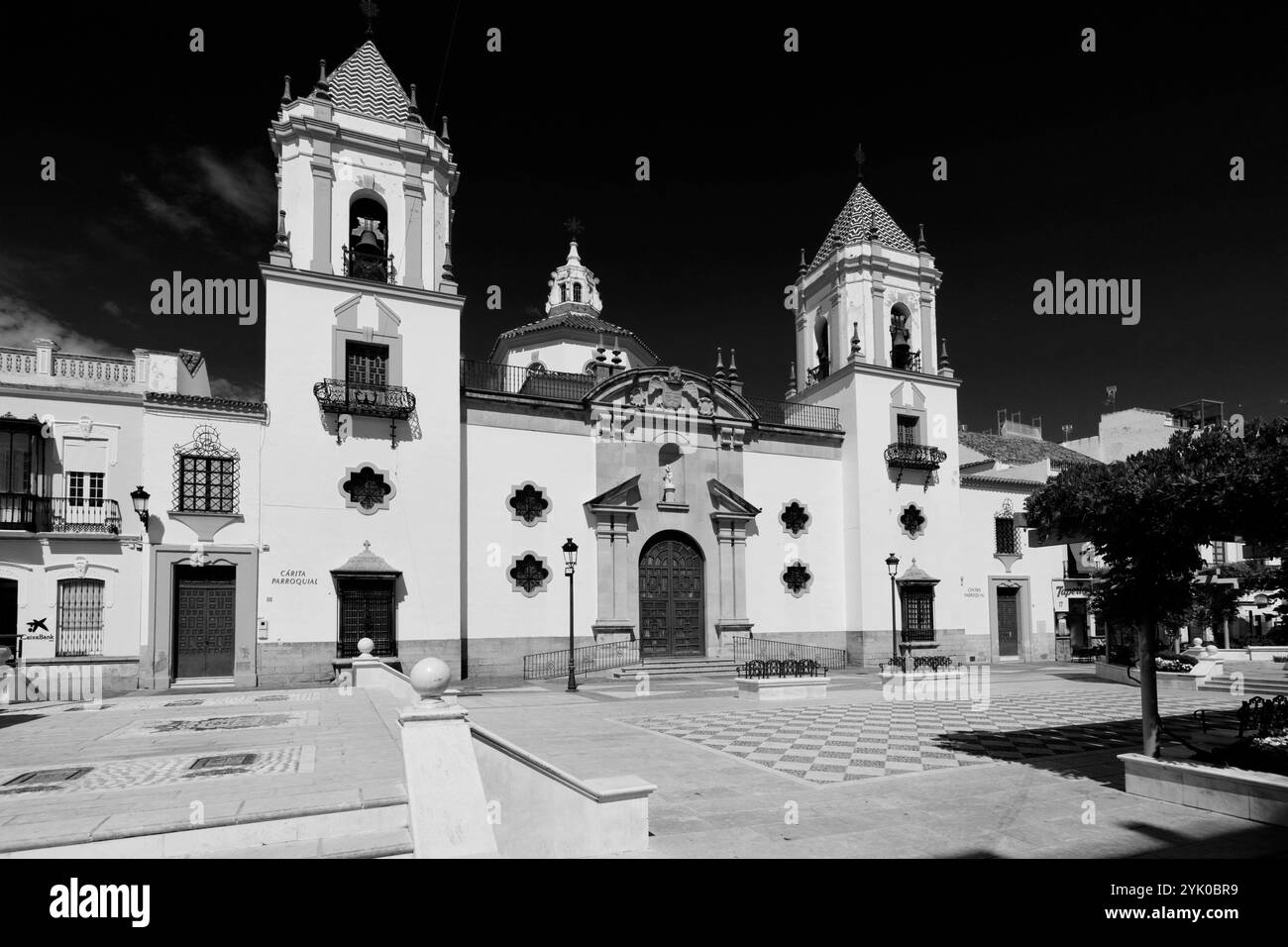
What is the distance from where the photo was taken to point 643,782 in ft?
21.7

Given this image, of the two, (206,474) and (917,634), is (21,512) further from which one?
(917,634)

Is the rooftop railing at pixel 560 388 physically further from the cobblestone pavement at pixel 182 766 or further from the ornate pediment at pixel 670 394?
the cobblestone pavement at pixel 182 766

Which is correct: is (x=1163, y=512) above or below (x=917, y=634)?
above

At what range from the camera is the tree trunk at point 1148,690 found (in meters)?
8.70

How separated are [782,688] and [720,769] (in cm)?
846


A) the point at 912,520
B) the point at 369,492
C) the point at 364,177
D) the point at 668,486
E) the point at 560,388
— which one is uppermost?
the point at 364,177

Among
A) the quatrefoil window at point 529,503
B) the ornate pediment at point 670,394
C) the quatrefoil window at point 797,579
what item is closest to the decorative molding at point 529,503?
the quatrefoil window at point 529,503

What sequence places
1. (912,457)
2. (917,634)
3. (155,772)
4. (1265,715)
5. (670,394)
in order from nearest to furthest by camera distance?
(155,772) → (1265,715) → (670,394) → (917,634) → (912,457)

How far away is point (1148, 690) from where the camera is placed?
8.84 metres

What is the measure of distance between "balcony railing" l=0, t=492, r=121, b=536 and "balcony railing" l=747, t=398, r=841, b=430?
2002 centimetres

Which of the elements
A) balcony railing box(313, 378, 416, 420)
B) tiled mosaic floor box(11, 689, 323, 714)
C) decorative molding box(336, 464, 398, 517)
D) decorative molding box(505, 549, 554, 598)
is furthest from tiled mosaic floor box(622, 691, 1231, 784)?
balcony railing box(313, 378, 416, 420)

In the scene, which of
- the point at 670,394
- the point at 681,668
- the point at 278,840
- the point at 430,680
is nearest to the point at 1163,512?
the point at 430,680

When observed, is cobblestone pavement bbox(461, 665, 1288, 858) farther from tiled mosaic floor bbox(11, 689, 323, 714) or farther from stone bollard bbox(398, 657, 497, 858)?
tiled mosaic floor bbox(11, 689, 323, 714)

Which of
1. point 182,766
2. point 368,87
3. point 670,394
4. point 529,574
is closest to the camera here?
point 182,766
